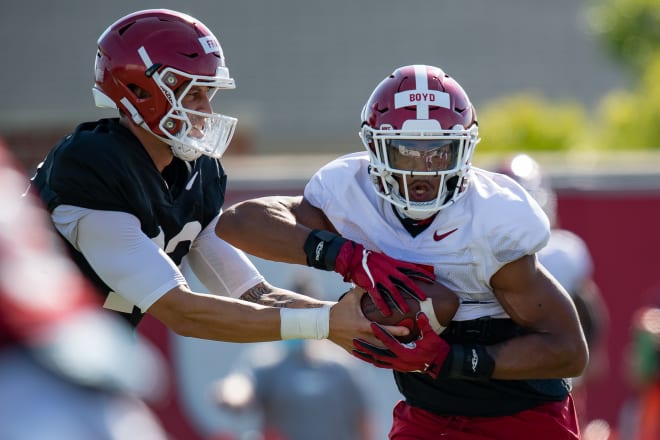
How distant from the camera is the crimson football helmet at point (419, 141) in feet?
10.8

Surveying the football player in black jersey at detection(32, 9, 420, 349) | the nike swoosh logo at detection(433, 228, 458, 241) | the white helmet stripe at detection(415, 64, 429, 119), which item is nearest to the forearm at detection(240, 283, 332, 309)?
the football player in black jersey at detection(32, 9, 420, 349)

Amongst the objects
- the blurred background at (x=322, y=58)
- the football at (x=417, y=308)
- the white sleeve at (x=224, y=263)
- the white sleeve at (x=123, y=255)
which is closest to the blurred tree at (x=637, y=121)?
the blurred background at (x=322, y=58)

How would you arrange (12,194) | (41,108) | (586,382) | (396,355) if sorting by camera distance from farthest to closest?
(41,108), (586,382), (396,355), (12,194)

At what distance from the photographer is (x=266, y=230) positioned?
3461 millimetres

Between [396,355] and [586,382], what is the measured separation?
152 inches

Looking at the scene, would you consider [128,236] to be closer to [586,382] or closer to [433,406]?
[433,406]

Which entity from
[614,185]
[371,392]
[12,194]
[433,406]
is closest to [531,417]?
[433,406]

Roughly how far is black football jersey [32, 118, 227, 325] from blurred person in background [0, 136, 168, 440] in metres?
1.82

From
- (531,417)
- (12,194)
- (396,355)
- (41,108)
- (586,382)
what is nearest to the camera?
(12,194)

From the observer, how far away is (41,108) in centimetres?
1866

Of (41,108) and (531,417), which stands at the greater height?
(531,417)

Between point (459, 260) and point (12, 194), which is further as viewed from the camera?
point (459, 260)

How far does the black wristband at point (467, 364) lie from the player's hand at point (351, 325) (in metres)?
0.15

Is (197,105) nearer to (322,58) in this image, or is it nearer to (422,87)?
(422,87)
